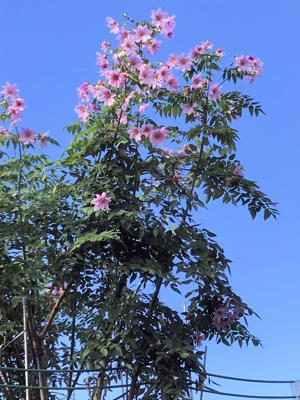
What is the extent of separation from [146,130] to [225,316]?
2.97 ft

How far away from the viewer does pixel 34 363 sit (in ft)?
9.73

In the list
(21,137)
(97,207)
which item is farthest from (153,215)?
(21,137)

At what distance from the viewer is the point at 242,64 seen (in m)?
3.18

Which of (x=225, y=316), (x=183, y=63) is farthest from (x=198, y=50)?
(x=225, y=316)

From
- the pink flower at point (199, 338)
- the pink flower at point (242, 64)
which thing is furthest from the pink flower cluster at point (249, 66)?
the pink flower at point (199, 338)

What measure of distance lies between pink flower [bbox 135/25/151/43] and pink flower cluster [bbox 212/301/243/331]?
4.16ft

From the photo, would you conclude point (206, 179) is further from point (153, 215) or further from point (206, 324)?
point (206, 324)

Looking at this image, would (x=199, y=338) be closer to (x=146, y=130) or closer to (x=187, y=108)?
A: (x=146, y=130)

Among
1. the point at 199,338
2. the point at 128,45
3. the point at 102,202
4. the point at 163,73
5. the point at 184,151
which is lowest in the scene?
the point at 199,338

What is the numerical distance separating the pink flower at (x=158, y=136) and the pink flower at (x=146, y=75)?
0.72 ft

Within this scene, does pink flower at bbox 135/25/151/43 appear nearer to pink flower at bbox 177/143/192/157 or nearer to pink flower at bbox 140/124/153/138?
pink flower at bbox 140/124/153/138

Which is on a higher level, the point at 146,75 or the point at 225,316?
the point at 146,75

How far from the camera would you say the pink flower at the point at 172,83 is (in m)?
3.04

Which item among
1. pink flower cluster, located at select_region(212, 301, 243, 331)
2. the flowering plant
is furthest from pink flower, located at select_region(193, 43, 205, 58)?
pink flower cluster, located at select_region(212, 301, 243, 331)
